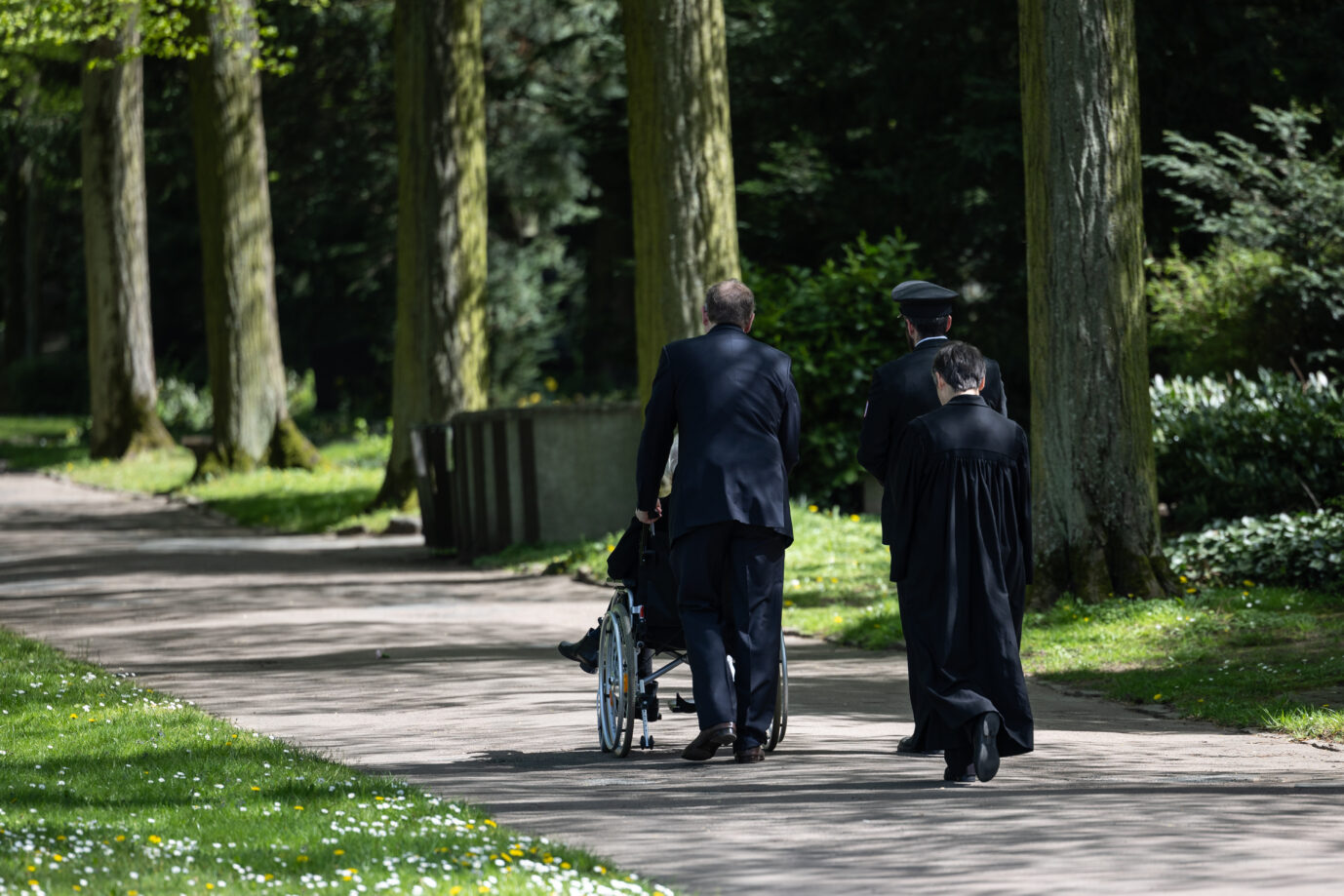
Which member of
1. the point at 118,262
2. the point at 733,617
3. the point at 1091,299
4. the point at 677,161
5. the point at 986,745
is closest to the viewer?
the point at 986,745

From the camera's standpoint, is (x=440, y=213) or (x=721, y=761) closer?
(x=721, y=761)

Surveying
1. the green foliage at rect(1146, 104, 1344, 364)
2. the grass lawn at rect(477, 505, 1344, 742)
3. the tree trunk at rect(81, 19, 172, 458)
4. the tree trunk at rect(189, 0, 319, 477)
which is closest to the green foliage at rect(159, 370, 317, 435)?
the tree trunk at rect(81, 19, 172, 458)

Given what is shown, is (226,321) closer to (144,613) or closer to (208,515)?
(208,515)

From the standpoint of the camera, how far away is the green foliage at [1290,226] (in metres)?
16.9

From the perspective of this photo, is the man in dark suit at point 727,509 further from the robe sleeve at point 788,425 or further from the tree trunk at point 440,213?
the tree trunk at point 440,213

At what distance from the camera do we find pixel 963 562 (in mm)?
6953

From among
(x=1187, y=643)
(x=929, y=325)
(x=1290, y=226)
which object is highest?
(x=1290, y=226)

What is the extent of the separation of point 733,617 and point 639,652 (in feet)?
1.94

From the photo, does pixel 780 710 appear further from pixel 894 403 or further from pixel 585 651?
pixel 894 403

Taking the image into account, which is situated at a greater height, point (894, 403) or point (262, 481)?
point (894, 403)

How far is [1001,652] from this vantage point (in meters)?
6.84

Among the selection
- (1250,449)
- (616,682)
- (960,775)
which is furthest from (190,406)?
(960,775)

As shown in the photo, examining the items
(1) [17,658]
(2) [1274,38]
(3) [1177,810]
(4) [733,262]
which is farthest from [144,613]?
(2) [1274,38]

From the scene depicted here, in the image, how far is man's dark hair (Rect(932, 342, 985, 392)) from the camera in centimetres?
704
